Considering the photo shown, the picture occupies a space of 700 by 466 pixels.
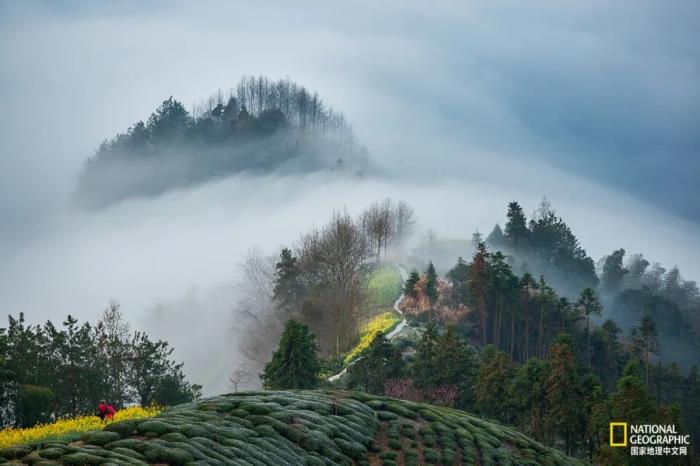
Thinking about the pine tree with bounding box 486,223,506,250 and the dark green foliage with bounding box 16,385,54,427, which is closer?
the dark green foliage with bounding box 16,385,54,427

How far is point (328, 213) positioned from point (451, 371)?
3140 inches

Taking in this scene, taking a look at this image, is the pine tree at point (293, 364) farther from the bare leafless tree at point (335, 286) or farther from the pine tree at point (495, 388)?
the bare leafless tree at point (335, 286)

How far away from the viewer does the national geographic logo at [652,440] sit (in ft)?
153

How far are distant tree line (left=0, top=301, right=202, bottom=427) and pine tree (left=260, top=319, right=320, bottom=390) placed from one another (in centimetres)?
605

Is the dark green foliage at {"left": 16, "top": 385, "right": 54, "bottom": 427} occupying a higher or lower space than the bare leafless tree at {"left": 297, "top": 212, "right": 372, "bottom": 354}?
lower

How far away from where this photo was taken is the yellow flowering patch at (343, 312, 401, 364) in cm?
7244

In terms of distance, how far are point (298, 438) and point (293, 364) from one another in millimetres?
19149

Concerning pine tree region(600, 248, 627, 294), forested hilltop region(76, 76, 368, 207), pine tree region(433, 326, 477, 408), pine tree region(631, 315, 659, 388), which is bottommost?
pine tree region(433, 326, 477, 408)

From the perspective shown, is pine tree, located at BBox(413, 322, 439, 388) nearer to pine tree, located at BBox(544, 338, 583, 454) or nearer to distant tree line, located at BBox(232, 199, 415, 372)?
pine tree, located at BBox(544, 338, 583, 454)

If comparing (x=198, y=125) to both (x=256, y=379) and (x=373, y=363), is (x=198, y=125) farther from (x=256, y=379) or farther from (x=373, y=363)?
(x=373, y=363)

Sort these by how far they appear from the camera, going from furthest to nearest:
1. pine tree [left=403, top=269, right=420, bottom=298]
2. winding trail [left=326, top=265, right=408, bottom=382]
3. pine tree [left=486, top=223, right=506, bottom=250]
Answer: pine tree [left=486, top=223, right=506, bottom=250] → pine tree [left=403, top=269, right=420, bottom=298] → winding trail [left=326, top=265, right=408, bottom=382]

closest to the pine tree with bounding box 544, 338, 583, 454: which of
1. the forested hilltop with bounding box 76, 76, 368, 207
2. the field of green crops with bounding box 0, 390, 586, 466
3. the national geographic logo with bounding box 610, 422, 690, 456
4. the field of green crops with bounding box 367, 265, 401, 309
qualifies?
the national geographic logo with bounding box 610, 422, 690, 456

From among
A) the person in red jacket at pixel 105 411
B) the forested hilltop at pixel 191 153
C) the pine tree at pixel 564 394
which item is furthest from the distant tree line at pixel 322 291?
the forested hilltop at pixel 191 153

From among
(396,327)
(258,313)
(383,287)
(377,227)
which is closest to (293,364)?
(396,327)
